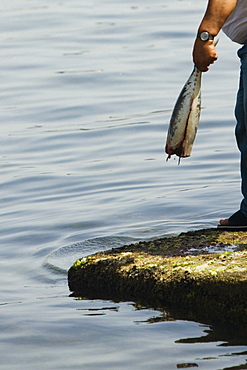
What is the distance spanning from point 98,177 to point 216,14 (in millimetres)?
3481

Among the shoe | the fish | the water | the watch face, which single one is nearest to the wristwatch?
the watch face

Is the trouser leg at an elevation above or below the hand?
below

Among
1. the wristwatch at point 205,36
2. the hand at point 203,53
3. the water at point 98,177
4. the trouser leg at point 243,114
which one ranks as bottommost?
the water at point 98,177

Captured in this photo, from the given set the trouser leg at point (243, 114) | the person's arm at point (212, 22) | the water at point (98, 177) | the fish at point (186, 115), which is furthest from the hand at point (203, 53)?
the water at point (98, 177)

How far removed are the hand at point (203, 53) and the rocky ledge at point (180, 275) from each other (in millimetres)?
1037

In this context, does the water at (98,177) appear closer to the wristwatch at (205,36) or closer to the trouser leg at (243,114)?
the trouser leg at (243,114)

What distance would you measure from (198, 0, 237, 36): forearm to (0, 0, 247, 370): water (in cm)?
159

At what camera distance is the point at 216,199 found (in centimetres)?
738

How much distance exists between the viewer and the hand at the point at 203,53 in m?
4.99

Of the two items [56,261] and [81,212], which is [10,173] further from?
[56,261]

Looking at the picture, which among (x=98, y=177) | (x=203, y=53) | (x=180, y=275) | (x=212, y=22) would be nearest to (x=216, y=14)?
(x=212, y=22)

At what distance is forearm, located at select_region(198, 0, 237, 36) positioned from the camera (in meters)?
4.94

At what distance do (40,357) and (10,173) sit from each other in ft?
13.8

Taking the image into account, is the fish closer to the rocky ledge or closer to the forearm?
the forearm
